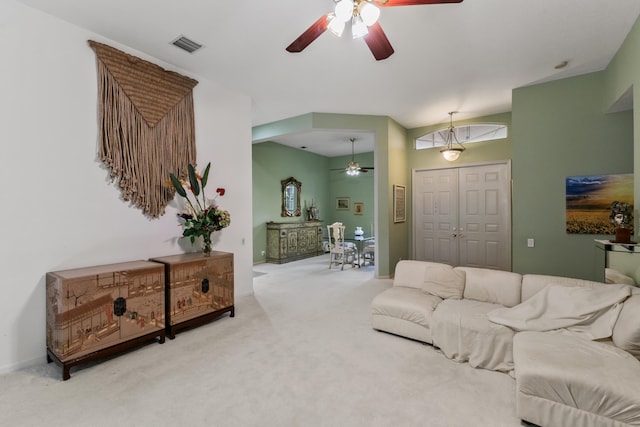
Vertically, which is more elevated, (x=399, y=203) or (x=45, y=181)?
(x=45, y=181)

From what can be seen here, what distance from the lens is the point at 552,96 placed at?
4.09 metres

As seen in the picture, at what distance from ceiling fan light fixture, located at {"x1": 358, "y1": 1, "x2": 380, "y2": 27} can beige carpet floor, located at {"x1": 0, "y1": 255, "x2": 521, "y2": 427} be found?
2.61 metres

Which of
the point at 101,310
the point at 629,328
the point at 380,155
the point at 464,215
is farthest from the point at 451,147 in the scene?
the point at 101,310

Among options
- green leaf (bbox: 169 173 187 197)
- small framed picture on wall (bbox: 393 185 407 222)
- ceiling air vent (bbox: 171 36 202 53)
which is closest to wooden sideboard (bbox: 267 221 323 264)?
small framed picture on wall (bbox: 393 185 407 222)

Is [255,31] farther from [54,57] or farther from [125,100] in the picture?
[54,57]

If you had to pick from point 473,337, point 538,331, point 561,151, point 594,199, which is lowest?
point 473,337

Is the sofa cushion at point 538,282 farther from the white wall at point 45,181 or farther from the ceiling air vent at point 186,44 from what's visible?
the ceiling air vent at point 186,44

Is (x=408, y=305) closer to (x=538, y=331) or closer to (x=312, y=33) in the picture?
(x=538, y=331)

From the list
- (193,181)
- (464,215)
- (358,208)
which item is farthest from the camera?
(358,208)

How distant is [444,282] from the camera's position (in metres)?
3.24

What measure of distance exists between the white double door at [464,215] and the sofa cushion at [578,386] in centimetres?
376

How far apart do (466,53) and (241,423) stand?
13.6 ft

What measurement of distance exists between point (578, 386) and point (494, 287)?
4.55 ft

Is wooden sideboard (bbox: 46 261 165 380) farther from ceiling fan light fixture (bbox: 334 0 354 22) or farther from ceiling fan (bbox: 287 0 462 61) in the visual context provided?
ceiling fan light fixture (bbox: 334 0 354 22)
